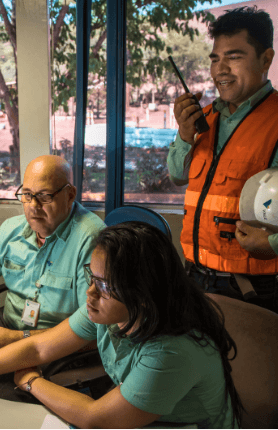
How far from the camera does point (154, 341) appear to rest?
A: 787 mm

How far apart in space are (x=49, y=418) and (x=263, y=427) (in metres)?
0.54

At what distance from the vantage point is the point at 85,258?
1.40 metres

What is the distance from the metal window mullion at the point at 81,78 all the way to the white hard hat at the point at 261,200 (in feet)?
5.56

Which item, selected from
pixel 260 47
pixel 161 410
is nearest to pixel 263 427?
pixel 161 410

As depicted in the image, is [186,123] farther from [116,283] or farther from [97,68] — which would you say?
[97,68]

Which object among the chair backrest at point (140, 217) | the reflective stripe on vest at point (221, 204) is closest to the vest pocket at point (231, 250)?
the reflective stripe on vest at point (221, 204)

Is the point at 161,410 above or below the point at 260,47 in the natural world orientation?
below

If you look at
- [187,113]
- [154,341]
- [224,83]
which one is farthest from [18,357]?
[224,83]

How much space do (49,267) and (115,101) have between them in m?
1.50

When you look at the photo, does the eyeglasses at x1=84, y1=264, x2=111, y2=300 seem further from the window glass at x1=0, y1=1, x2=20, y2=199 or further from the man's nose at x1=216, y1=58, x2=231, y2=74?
the window glass at x1=0, y1=1, x2=20, y2=199

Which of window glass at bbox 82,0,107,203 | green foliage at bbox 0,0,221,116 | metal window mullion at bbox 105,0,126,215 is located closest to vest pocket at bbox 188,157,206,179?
metal window mullion at bbox 105,0,126,215

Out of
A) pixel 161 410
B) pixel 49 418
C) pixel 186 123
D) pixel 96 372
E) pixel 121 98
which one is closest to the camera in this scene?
pixel 161 410

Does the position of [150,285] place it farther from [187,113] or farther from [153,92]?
[153,92]

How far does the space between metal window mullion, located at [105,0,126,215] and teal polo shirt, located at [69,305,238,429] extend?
6.10 feet
